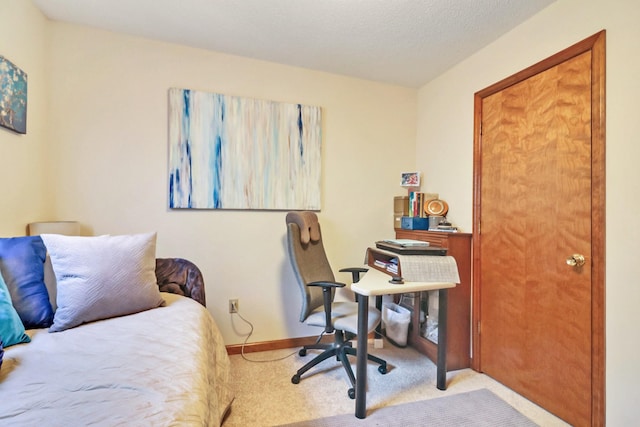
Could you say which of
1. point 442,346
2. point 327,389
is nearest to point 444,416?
point 442,346

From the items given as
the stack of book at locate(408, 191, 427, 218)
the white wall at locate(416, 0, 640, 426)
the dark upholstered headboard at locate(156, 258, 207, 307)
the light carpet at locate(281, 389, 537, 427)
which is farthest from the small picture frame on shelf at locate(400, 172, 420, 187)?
the dark upholstered headboard at locate(156, 258, 207, 307)

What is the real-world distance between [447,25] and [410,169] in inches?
50.0

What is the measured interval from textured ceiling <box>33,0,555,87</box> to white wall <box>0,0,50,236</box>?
206 millimetres

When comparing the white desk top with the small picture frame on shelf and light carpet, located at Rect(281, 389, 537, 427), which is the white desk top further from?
the small picture frame on shelf

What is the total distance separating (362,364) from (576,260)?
1.30 m

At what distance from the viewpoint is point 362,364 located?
165 centimetres

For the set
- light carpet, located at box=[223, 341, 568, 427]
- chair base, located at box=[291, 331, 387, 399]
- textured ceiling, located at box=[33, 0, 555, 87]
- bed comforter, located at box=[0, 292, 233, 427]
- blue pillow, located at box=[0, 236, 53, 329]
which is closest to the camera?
bed comforter, located at box=[0, 292, 233, 427]

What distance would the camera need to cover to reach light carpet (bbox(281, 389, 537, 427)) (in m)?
1.59

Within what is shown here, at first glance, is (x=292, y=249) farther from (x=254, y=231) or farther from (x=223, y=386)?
(x=223, y=386)

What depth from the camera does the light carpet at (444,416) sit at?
5.20ft
